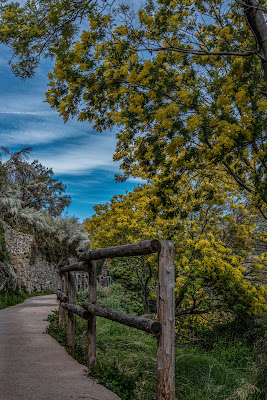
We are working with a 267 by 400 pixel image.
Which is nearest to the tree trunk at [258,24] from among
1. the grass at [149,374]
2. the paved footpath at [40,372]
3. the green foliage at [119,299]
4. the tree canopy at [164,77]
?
the tree canopy at [164,77]

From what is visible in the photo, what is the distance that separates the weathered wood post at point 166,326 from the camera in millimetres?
2955

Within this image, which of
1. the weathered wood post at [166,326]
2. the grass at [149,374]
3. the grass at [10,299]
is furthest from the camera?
the grass at [10,299]

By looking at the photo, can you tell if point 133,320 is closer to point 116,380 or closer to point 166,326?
point 166,326

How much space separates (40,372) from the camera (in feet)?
13.8

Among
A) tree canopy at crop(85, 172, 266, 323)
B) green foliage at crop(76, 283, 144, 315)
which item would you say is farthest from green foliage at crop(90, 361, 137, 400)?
green foliage at crop(76, 283, 144, 315)

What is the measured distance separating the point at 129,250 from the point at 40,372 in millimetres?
1993

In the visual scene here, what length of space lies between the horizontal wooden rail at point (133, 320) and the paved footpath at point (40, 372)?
687 mm

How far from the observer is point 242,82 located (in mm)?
5312

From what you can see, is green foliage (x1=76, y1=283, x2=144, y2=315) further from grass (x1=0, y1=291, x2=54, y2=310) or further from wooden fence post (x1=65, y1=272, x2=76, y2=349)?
wooden fence post (x1=65, y1=272, x2=76, y2=349)

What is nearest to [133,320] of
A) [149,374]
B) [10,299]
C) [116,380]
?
[116,380]

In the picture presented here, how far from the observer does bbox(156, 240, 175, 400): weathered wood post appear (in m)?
2.96

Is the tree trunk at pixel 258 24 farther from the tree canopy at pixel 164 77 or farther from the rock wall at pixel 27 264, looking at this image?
the rock wall at pixel 27 264

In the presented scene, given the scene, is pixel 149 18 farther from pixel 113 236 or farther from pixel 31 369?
pixel 113 236

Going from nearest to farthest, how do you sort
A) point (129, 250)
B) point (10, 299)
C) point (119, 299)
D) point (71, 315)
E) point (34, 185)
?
1. point (129, 250)
2. point (71, 315)
3. point (10, 299)
4. point (119, 299)
5. point (34, 185)
